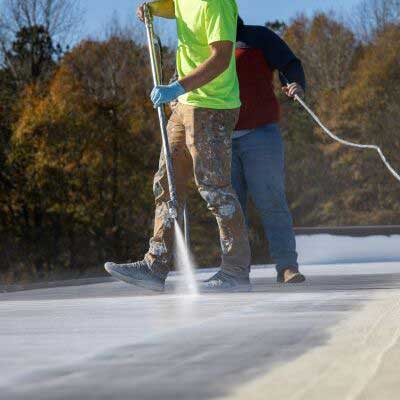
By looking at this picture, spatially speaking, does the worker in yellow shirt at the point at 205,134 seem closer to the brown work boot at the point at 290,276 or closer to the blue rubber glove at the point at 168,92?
the blue rubber glove at the point at 168,92

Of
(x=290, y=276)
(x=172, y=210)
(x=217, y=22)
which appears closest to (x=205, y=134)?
(x=172, y=210)

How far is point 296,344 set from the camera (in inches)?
159

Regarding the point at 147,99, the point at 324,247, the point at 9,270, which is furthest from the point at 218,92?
the point at 147,99

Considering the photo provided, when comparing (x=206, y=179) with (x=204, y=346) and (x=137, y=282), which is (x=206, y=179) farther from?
(x=204, y=346)

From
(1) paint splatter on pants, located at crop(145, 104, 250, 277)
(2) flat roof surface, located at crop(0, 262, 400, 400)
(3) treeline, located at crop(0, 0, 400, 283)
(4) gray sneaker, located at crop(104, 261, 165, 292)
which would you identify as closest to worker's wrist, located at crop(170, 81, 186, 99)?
(1) paint splatter on pants, located at crop(145, 104, 250, 277)

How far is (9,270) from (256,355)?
1163 inches

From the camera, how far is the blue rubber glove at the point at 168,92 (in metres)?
6.66

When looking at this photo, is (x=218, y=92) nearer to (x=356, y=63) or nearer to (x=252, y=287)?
(x=252, y=287)

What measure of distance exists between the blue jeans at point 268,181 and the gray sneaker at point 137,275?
131cm

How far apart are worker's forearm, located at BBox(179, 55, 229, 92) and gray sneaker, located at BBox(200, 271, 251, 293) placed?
3.54 feet

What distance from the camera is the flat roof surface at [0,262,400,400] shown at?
10.1ft

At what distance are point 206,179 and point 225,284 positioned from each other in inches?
23.5

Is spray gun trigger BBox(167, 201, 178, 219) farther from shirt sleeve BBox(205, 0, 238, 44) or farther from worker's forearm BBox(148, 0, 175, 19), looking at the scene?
worker's forearm BBox(148, 0, 175, 19)

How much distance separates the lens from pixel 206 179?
6910 mm
